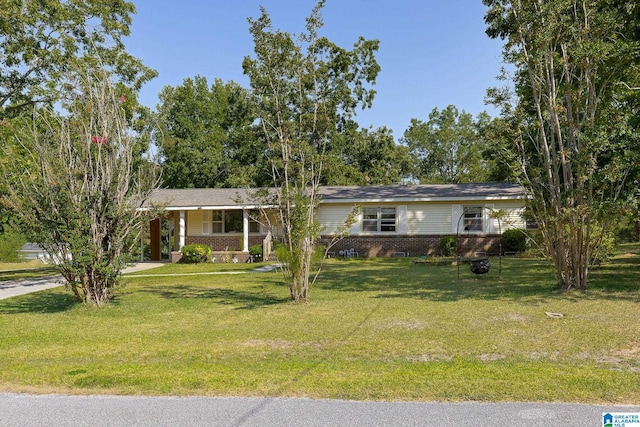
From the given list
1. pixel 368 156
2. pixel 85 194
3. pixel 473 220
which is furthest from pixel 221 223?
pixel 368 156

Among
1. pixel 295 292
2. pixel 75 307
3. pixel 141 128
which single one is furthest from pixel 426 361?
pixel 141 128

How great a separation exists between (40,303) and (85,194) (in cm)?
345

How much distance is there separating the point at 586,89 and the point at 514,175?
8.39ft

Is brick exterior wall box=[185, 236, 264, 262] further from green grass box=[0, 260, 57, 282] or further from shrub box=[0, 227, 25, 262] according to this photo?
shrub box=[0, 227, 25, 262]

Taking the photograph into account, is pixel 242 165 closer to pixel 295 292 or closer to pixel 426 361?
pixel 295 292

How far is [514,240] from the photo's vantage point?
22.7m

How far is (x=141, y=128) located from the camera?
13.9 m

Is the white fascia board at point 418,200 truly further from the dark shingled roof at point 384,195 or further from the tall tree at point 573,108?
the tall tree at point 573,108

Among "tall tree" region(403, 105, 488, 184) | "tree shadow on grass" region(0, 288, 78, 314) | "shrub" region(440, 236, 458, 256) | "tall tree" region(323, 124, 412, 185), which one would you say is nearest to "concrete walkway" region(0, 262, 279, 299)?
"tree shadow on grass" region(0, 288, 78, 314)

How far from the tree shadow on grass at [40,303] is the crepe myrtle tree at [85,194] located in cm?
59

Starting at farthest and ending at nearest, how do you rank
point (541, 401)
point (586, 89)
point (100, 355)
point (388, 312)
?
1. point (586, 89)
2. point (388, 312)
3. point (100, 355)
4. point (541, 401)

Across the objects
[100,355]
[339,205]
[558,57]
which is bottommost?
[100,355]

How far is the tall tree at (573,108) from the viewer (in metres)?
10.8
